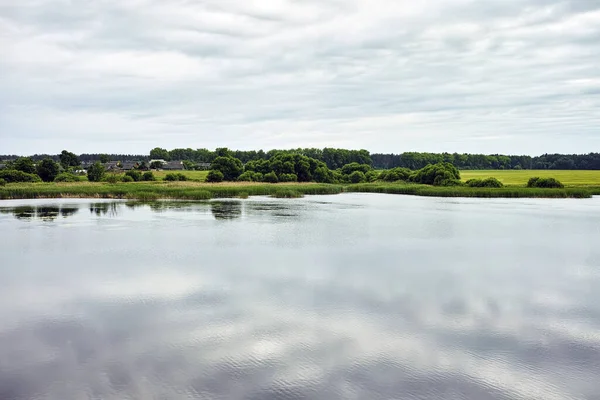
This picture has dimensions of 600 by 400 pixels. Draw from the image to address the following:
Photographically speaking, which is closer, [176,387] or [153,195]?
[176,387]

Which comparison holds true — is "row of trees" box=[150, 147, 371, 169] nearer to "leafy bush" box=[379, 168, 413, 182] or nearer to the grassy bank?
"leafy bush" box=[379, 168, 413, 182]

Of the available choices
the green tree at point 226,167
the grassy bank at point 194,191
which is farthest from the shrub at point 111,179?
the green tree at point 226,167

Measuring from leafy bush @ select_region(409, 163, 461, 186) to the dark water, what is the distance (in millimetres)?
45586

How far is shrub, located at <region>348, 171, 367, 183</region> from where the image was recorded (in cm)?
9712

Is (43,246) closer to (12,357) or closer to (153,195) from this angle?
(12,357)

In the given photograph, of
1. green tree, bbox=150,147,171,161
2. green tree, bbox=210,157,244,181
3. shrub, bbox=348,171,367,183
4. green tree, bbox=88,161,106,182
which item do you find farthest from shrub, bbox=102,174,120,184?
green tree, bbox=150,147,171,161

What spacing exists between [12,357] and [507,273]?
1664 cm

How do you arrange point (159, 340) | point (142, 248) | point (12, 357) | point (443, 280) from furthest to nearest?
point (142, 248), point (443, 280), point (159, 340), point (12, 357)

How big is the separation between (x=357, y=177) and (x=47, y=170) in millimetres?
53028

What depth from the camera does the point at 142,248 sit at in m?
24.1

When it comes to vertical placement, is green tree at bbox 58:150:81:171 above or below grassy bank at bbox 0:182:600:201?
above

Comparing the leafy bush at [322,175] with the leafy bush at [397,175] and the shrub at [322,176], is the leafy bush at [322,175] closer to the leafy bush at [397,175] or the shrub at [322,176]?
the shrub at [322,176]

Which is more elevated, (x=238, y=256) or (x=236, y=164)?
(x=236, y=164)

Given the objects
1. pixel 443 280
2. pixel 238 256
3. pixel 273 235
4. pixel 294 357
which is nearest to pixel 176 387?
pixel 294 357
